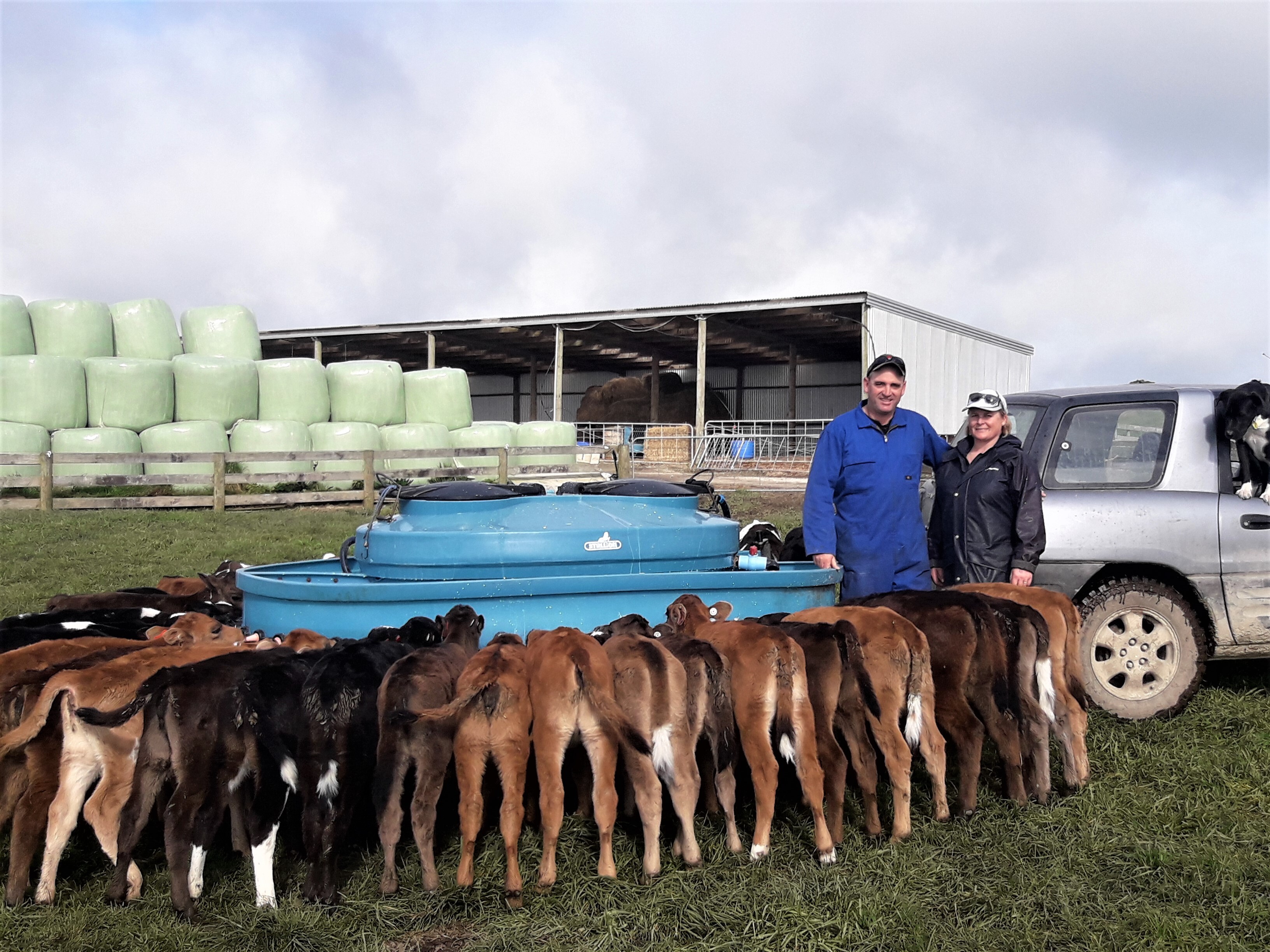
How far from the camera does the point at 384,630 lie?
472cm

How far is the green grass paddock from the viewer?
353 cm

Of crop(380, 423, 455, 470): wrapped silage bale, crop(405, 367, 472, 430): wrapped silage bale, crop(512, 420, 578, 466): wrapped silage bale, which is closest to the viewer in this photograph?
crop(380, 423, 455, 470): wrapped silage bale

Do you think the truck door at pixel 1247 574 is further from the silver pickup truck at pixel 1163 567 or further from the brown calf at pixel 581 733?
the brown calf at pixel 581 733

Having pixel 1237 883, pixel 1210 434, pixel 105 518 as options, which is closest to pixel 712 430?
pixel 105 518

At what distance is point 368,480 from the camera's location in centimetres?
1922

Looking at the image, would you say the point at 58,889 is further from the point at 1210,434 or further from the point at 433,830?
the point at 1210,434

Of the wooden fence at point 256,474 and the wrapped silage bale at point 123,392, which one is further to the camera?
the wrapped silage bale at point 123,392

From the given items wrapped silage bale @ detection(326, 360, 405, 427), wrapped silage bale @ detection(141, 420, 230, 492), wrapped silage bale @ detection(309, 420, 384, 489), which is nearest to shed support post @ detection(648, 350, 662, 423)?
wrapped silage bale @ detection(326, 360, 405, 427)

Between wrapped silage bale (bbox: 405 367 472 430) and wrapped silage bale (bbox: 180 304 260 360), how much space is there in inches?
151

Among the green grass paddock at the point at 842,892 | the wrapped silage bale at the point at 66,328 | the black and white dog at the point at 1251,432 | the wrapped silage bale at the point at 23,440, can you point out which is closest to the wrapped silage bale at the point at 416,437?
the wrapped silage bale at the point at 66,328

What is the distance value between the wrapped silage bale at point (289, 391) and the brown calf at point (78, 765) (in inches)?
750

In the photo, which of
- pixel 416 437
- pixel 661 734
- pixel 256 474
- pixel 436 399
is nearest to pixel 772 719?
pixel 661 734

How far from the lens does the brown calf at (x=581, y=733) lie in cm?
391

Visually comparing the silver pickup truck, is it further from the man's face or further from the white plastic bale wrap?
the white plastic bale wrap
